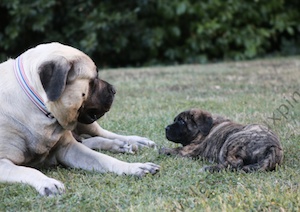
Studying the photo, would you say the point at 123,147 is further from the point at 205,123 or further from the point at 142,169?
the point at 142,169

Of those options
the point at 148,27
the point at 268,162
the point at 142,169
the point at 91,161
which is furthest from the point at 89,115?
the point at 148,27

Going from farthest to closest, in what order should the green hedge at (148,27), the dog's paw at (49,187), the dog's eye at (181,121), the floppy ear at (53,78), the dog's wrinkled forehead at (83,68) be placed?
1. the green hedge at (148,27)
2. the dog's eye at (181,121)
3. the dog's wrinkled forehead at (83,68)
4. the floppy ear at (53,78)
5. the dog's paw at (49,187)

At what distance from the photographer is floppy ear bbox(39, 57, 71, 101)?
13.2 feet

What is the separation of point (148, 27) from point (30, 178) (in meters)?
11.2

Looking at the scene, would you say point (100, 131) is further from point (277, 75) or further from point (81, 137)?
point (277, 75)

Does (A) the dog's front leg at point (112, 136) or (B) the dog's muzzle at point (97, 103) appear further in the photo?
(A) the dog's front leg at point (112, 136)

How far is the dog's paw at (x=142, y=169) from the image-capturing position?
418 centimetres

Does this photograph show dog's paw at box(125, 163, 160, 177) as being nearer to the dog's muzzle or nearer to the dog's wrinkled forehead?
the dog's muzzle

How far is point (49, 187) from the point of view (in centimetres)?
382

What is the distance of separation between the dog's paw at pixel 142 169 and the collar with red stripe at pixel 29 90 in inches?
26.6

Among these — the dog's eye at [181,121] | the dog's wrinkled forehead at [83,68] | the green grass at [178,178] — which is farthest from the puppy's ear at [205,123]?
the dog's wrinkled forehead at [83,68]

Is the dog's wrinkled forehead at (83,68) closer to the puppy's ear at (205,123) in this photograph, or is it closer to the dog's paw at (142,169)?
Answer: the dog's paw at (142,169)

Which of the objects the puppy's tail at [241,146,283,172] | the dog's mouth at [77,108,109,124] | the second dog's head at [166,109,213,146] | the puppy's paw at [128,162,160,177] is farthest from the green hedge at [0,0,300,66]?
the puppy's tail at [241,146,283,172]

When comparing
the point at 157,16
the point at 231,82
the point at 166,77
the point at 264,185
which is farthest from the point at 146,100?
the point at 157,16
